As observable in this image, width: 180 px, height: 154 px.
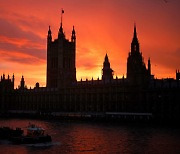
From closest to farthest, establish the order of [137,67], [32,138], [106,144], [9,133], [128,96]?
[106,144] → [32,138] → [9,133] → [128,96] → [137,67]

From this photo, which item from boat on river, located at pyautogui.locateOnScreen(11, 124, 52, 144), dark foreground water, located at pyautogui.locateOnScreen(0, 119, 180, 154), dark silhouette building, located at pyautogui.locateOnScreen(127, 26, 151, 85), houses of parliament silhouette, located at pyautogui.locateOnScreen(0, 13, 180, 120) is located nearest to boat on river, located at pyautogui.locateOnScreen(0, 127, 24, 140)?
boat on river, located at pyautogui.locateOnScreen(11, 124, 52, 144)

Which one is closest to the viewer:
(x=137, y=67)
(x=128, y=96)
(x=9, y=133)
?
(x=9, y=133)

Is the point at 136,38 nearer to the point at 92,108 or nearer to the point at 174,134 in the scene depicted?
the point at 92,108

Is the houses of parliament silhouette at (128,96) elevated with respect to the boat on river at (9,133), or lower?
elevated

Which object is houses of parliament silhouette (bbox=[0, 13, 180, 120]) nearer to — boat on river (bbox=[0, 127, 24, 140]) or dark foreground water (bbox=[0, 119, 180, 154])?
dark foreground water (bbox=[0, 119, 180, 154])

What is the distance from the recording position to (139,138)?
84375mm

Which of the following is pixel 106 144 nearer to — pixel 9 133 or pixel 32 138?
pixel 32 138

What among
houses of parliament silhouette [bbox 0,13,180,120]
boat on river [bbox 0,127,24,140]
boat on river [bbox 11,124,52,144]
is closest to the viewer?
boat on river [bbox 11,124,52,144]

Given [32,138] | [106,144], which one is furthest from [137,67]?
[32,138]


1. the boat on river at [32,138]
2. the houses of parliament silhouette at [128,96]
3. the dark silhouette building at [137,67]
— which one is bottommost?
the boat on river at [32,138]

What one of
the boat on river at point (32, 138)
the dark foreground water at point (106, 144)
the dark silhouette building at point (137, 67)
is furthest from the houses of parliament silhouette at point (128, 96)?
the boat on river at point (32, 138)

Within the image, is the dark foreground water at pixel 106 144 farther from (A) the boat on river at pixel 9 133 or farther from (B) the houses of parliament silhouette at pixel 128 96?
(B) the houses of parliament silhouette at pixel 128 96

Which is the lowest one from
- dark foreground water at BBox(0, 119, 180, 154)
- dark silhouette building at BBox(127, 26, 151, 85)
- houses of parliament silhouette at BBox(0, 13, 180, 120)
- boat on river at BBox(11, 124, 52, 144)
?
dark foreground water at BBox(0, 119, 180, 154)

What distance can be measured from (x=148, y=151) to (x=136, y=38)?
355 feet
